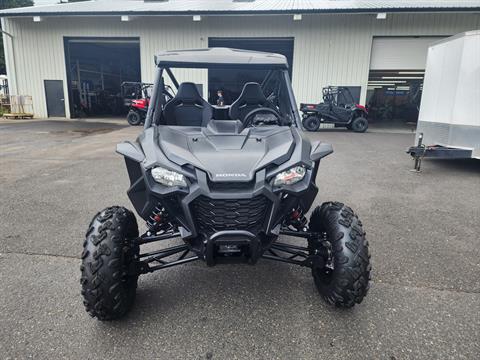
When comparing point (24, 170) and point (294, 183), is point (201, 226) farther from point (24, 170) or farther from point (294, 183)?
point (24, 170)

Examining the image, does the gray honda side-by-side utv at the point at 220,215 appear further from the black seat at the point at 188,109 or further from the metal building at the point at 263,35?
the metal building at the point at 263,35

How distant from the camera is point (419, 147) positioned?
7117 millimetres

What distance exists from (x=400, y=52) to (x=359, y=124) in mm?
4034

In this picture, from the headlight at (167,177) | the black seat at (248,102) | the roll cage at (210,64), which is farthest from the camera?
the black seat at (248,102)

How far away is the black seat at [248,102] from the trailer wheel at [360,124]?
1271cm

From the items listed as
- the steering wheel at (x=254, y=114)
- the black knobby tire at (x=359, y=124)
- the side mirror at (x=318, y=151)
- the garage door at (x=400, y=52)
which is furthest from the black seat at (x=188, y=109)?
the garage door at (x=400, y=52)

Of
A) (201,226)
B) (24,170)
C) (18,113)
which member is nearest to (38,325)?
(201,226)

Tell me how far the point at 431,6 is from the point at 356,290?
16463 mm

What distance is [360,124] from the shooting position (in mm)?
15344

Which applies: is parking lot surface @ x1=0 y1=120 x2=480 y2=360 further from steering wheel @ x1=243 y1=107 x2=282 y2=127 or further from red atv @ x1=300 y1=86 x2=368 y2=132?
red atv @ x1=300 y1=86 x2=368 y2=132

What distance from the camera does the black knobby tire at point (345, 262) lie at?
2.29m

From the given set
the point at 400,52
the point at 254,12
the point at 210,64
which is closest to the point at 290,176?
the point at 210,64

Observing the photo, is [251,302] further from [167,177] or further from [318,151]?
[318,151]

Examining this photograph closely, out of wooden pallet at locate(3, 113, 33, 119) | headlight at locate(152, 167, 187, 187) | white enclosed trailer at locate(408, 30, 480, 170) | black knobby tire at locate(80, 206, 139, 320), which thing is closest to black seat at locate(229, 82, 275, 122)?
headlight at locate(152, 167, 187, 187)
